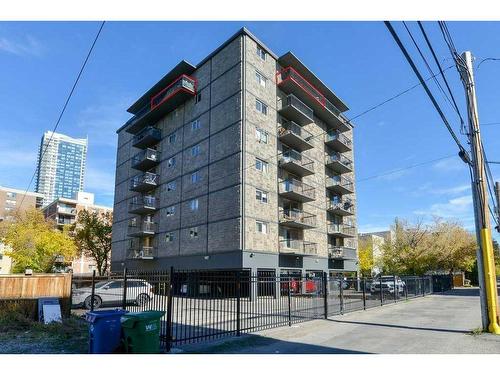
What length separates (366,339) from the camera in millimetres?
10141

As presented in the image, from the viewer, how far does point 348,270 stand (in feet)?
141

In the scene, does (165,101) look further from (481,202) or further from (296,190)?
(481,202)

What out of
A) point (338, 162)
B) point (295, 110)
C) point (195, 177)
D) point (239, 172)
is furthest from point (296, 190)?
point (338, 162)

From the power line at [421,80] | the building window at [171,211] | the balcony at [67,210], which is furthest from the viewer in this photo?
the balcony at [67,210]

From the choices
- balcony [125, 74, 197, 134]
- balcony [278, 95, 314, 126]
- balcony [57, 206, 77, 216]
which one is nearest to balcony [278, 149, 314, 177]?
balcony [278, 95, 314, 126]

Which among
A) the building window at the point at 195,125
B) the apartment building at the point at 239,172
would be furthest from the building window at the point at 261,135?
the building window at the point at 195,125

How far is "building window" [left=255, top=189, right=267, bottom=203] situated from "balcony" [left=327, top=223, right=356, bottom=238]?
11987 mm

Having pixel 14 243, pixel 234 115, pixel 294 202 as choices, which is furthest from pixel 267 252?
pixel 14 243

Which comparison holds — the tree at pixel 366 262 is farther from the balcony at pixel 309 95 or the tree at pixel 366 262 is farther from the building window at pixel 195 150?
the building window at pixel 195 150

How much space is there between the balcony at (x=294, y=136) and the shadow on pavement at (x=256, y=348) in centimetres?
2537

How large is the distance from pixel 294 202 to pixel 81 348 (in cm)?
2802

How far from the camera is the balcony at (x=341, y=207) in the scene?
136 feet

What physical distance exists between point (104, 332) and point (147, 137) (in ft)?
113

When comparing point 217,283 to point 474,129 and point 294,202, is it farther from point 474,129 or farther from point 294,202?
point 294,202
